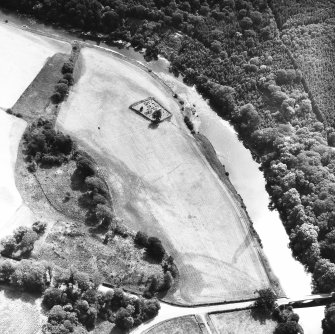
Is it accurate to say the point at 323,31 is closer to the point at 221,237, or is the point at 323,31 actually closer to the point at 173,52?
the point at 173,52

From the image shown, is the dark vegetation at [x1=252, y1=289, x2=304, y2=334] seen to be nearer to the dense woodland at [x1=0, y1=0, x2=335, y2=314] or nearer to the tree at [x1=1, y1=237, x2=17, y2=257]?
the dense woodland at [x1=0, y1=0, x2=335, y2=314]

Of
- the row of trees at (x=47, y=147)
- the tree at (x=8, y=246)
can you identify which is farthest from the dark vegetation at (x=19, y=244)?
the row of trees at (x=47, y=147)

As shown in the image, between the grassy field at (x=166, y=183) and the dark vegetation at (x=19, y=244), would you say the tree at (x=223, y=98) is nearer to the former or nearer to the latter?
the grassy field at (x=166, y=183)

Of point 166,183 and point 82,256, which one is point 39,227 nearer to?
point 82,256

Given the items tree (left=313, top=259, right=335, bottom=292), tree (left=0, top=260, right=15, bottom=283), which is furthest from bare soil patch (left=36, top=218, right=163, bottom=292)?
tree (left=313, top=259, right=335, bottom=292)

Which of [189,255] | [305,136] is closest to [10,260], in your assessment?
[189,255]

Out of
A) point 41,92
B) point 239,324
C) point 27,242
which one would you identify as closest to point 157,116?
point 41,92
